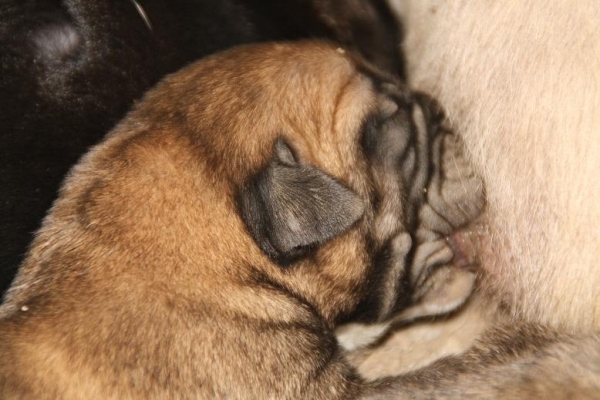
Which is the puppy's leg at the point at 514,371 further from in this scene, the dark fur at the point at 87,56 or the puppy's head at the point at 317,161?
the dark fur at the point at 87,56

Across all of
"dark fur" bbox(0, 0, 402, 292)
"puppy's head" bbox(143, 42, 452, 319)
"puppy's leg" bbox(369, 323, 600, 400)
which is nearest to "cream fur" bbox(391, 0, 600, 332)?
"puppy's leg" bbox(369, 323, 600, 400)

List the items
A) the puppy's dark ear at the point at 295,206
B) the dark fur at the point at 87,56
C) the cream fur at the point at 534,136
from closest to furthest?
the puppy's dark ear at the point at 295,206, the cream fur at the point at 534,136, the dark fur at the point at 87,56

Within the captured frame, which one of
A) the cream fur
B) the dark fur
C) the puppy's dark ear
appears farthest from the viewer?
the dark fur

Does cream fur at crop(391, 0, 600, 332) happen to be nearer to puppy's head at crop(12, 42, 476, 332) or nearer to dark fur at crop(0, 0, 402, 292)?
puppy's head at crop(12, 42, 476, 332)

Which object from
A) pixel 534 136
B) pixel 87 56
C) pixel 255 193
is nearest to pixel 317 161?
pixel 255 193

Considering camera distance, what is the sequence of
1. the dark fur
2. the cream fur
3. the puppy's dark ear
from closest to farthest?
the puppy's dark ear < the cream fur < the dark fur

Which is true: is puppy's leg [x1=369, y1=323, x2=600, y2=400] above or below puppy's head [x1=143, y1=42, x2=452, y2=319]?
below

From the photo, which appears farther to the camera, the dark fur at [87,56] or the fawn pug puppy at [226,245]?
the dark fur at [87,56]

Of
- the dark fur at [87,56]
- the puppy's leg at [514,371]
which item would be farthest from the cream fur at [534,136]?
the dark fur at [87,56]
